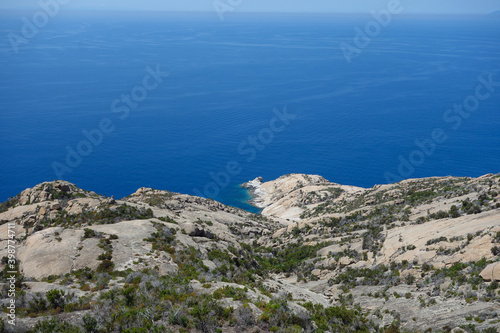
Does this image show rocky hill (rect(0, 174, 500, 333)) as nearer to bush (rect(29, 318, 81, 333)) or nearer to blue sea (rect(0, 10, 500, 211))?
bush (rect(29, 318, 81, 333))

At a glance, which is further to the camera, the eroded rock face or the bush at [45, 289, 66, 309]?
the eroded rock face

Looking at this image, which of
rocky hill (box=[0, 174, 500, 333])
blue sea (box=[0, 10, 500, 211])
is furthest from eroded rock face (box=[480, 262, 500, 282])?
blue sea (box=[0, 10, 500, 211])

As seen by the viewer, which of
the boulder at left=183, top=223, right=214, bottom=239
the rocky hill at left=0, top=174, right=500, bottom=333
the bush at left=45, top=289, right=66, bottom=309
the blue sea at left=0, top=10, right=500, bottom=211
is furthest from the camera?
the blue sea at left=0, top=10, right=500, bottom=211

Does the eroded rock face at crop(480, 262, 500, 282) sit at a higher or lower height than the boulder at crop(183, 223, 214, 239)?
lower

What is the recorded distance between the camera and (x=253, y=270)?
3366 cm

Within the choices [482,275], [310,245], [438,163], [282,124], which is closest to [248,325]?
[482,275]

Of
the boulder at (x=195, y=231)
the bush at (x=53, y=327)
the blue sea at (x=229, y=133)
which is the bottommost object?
the bush at (x=53, y=327)

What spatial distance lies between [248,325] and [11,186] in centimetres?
10113

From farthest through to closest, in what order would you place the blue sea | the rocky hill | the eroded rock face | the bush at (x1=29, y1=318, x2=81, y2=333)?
the blue sea < the eroded rock face < the rocky hill < the bush at (x1=29, y1=318, x2=81, y2=333)

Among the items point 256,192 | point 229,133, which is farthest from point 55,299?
point 229,133

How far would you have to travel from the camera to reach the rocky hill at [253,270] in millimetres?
18734

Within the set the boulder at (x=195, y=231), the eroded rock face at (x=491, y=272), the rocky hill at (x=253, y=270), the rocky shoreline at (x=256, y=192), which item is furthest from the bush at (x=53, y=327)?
the rocky shoreline at (x=256, y=192)

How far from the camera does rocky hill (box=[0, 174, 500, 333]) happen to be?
18.7 meters

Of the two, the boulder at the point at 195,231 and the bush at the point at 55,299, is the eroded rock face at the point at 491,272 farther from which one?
the boulder at the point at 195,231
